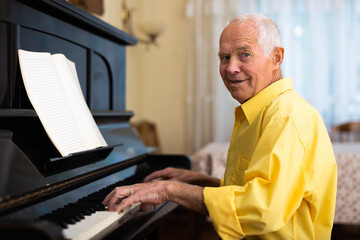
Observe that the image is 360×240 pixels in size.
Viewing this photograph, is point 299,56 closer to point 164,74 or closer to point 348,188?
point 164,74

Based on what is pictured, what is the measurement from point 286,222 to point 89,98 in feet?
3.14

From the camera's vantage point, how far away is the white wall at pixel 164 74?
15.0 feet

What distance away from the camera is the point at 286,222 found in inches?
45.2

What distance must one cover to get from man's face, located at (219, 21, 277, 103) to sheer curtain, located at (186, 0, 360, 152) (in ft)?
9.76

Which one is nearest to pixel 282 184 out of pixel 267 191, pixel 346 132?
pixel 267 191

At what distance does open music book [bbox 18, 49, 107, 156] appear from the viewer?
1.20 m

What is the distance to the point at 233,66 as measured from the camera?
1374 millimetres

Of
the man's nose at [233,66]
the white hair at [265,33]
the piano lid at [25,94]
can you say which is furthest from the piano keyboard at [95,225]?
the white hair at [265,33]

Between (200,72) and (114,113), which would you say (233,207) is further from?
(200,72)

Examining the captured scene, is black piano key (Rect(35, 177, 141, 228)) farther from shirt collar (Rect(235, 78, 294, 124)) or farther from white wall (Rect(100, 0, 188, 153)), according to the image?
white wall (Rect(100, 0, 188, 153))

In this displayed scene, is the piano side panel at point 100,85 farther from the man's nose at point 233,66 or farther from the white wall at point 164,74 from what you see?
the white wall at point 164,74

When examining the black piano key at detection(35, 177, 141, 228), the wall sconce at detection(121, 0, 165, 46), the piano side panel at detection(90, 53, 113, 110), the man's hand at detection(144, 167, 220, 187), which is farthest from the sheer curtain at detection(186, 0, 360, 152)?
Answer: the black piano key at detection(35, 177, 141, 228)

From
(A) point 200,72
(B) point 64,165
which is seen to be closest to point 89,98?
(B) point 64,165

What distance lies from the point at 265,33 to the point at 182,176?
0.67 meters
